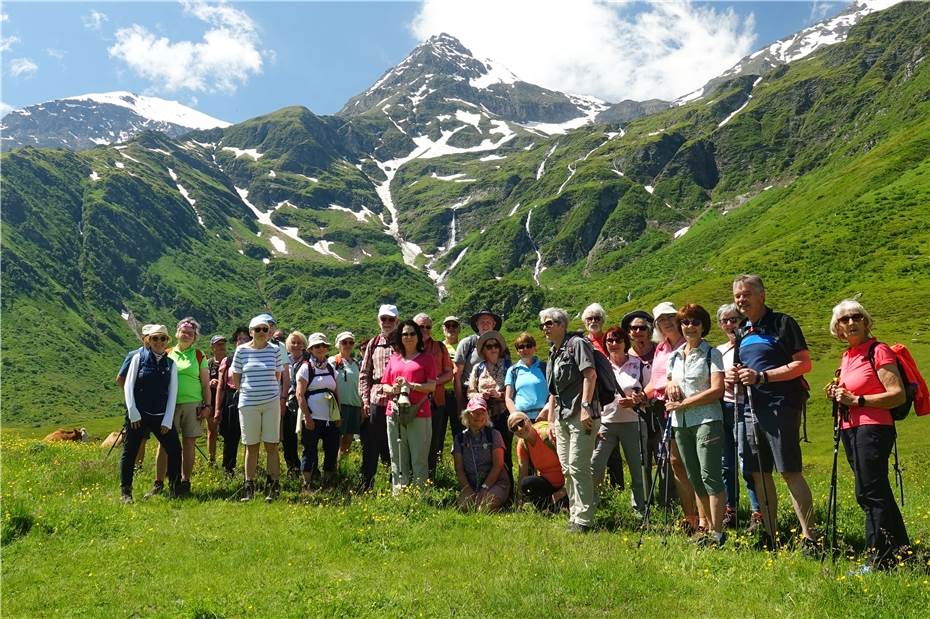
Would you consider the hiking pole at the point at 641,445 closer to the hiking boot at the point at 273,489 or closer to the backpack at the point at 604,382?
the backpack at the point at 604,382

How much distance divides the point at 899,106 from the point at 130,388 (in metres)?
200

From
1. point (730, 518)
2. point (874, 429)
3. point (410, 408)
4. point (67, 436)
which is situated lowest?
point (730, 518)

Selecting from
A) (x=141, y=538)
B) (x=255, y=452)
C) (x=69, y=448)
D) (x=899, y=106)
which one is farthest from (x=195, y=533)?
(x=899, y=106)

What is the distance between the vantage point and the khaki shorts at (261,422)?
35.9 ft

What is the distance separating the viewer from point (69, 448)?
673 inches

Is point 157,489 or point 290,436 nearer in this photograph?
point 157,489

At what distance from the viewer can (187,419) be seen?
1170 centimetres

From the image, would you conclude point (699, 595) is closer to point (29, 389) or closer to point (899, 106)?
point (29, 389)

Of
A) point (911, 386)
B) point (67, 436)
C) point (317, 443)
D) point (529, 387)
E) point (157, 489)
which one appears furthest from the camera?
point (67, 436)

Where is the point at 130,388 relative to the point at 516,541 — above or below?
above

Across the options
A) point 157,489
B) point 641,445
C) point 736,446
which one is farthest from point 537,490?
point 157,489

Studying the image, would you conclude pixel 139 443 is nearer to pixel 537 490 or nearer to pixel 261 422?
pixel 261 422

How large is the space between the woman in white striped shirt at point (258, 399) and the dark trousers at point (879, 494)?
29.9ft

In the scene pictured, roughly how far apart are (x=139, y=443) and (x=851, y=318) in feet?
38.7
